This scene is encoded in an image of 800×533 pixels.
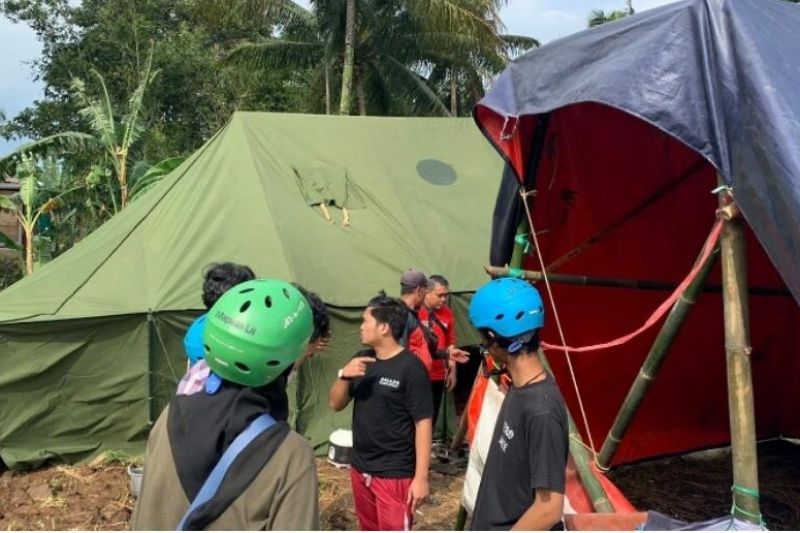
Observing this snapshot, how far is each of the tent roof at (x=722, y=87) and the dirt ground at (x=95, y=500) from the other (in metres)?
3.54

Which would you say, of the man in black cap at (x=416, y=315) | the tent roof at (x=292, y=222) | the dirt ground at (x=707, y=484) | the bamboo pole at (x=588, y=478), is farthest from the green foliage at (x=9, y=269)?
the bamboo pole at (x=588, y=478)

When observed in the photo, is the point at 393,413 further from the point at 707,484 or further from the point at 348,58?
the point at 348,58

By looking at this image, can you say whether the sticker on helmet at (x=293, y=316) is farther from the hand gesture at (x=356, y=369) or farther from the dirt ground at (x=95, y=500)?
the dirt ground at (x=95, y=500)

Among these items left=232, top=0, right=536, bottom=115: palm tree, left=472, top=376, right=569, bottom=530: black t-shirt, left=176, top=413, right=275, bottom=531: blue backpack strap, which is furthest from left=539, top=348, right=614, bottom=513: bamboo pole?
left=232, top=0, right=536, bottom=115: palm tree

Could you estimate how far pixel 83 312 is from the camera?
6551 mm

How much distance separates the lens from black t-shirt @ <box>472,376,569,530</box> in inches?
96.9

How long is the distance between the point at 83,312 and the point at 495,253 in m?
3.90

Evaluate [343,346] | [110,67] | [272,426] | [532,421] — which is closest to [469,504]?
[532,421]

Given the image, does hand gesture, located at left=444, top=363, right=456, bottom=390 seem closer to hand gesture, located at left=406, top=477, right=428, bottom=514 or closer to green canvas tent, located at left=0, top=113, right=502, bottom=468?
green canvas tent, located at left=0, top=113, right=502, bottom=468

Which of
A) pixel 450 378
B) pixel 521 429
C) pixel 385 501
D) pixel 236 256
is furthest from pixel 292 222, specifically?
pixel 521 429

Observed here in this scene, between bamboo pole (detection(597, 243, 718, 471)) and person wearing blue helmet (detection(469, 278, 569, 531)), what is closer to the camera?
person wearing blue helmet (detection(469, 278, 569, 531))

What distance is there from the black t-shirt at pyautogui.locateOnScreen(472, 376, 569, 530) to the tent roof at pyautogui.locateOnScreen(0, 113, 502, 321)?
4.60 meters

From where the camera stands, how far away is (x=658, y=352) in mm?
3357

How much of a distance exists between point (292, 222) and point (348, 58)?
1251 centimetres
